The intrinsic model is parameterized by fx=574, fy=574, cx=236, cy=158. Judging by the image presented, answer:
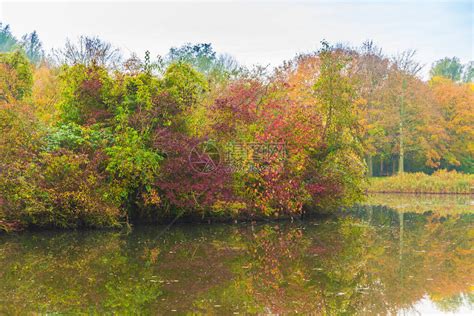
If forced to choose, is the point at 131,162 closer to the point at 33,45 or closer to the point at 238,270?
the point at 238,270

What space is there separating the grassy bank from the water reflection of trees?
1665 centimetres

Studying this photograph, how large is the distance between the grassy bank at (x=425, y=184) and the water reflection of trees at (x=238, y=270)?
1665cm

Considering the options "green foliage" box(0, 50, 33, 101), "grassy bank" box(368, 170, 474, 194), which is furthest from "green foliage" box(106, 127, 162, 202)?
→ "grassy bank" box(368, 170, 474, 194)

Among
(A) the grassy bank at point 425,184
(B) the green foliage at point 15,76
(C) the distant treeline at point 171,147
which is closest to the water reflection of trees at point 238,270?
(C) the distant treeline at point 171,147

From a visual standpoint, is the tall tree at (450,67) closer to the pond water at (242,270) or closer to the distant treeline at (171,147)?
the distant treeline at (171,147)

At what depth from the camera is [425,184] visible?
1282 inches

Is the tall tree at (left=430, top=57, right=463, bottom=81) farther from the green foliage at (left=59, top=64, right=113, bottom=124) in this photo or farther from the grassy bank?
the green foliage at (left=59, top=64, right=113, bottom=124)

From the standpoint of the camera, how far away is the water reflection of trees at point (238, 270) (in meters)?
7.88

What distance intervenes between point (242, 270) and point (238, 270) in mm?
74

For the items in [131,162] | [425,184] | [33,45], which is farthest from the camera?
[33,45]

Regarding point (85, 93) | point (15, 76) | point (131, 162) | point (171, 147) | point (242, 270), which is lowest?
point (242, 270)

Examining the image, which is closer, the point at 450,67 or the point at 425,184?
the point at 425,184

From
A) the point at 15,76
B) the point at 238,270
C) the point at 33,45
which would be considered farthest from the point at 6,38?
the point at 238,270

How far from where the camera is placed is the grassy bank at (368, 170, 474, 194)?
32.4 meters
